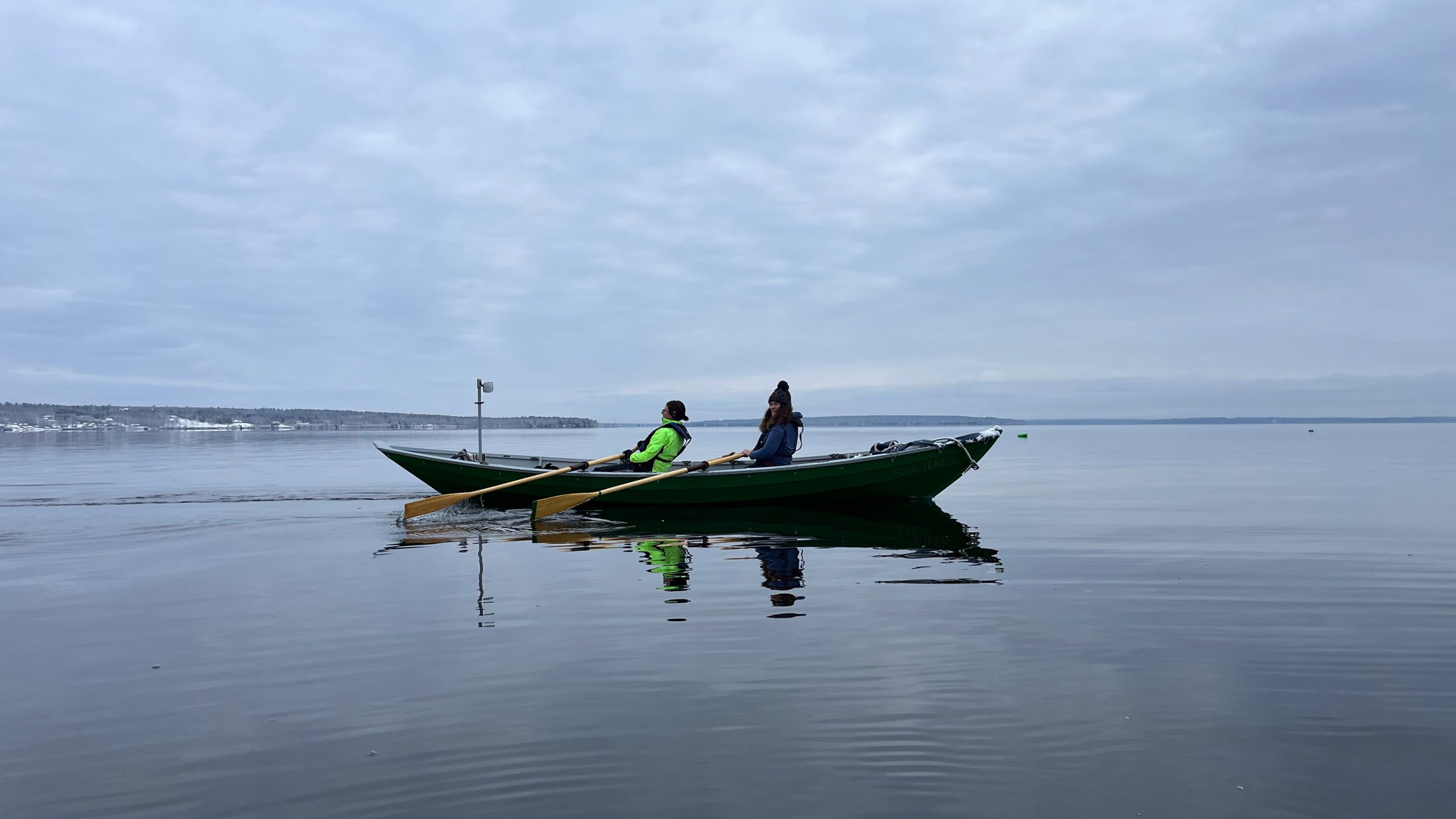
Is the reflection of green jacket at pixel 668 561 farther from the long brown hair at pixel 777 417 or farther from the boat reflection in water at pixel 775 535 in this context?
the long brown hair at pixel 777 417

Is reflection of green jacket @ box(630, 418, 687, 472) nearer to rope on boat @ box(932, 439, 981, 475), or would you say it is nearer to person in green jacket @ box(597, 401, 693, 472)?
person in green jacket @ box(597, 401, 693, 472)

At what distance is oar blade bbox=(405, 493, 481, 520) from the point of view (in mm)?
18031

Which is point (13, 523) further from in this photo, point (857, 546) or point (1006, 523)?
point (1006, 523)

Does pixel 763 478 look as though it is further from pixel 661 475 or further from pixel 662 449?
pixel 662 449

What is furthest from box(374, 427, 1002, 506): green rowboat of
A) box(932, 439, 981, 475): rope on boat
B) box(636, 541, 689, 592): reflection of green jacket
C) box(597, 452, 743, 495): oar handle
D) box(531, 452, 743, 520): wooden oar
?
box(636, 541, 689, 592): reflection of green jacket

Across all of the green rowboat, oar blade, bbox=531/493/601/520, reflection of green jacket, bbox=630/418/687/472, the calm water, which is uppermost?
reflection of green jacket, bbox=630/418/687/472

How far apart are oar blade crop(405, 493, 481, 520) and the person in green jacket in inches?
144

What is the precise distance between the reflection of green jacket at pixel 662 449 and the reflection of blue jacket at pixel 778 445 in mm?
1663

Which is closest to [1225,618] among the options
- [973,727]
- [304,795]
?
[973,727]

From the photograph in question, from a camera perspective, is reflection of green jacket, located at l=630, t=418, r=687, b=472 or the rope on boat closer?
reflection of green jacket, located at l=630, t=418, r=687, b=472

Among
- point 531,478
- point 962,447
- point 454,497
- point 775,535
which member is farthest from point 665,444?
point 962,447

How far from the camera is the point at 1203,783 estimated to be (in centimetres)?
477

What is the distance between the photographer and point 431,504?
18.2 metres

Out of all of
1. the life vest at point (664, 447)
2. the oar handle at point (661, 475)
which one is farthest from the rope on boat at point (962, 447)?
the life vest at point (664, 447)
